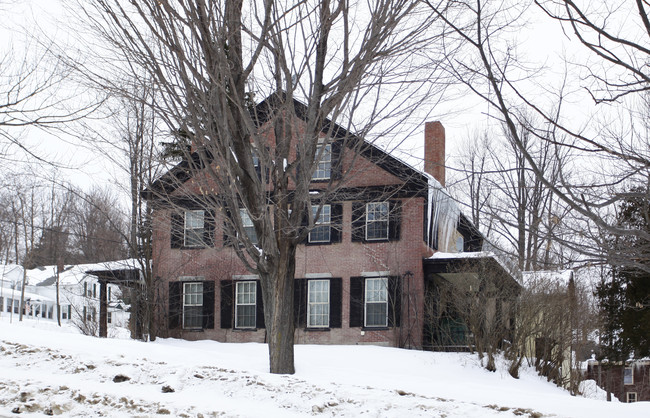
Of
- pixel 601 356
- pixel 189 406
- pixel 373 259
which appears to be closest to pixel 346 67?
pixel 189 406

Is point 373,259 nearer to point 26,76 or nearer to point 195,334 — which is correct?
point 195,334

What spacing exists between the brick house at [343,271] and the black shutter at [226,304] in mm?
32

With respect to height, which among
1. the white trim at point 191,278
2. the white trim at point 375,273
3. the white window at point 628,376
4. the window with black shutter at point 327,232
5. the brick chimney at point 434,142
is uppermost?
the brick chimney at point 434,142

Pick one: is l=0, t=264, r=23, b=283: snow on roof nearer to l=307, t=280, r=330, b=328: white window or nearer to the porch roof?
l=307, t=280, r=330, b=328: white window

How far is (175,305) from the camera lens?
22.9 m

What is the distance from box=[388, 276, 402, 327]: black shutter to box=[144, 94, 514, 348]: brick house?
30mm

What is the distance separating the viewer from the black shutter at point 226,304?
22.3m

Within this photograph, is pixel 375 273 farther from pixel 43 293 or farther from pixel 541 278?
pixel 43 293

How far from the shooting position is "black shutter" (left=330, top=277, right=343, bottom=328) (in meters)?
21.1

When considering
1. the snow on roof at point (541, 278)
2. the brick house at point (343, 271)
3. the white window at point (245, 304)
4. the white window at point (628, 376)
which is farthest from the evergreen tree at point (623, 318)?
the white window at point (628, 376)

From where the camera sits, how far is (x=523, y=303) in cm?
1628

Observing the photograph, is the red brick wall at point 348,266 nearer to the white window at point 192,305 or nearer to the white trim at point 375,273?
the white trim at point 375,273

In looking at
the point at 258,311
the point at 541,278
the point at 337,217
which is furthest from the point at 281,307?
the point at 258,311

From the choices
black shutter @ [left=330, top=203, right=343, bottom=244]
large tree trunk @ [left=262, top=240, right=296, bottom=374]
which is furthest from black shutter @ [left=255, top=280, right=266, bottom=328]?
large tree trunk @ [left=262, top=240, right=296, bottom=374]
